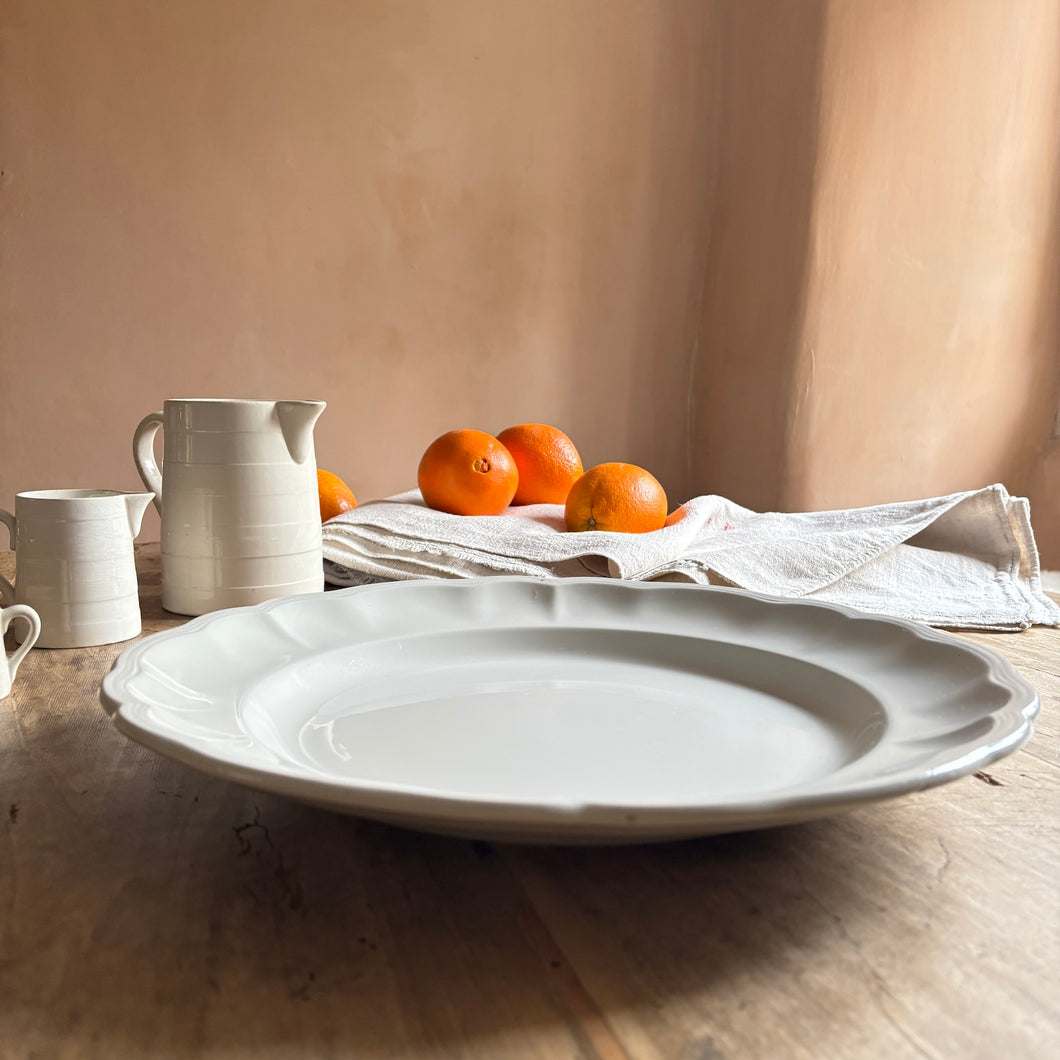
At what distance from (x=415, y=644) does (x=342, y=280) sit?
129cm

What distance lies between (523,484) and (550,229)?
35.8 inches

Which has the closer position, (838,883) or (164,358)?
(838,883)

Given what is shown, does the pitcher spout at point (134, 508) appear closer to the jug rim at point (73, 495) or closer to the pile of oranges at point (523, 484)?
the jug rim at point (73, 495)

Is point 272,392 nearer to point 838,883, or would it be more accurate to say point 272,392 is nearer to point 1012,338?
point 1012,338

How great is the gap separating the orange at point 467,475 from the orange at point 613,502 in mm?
84

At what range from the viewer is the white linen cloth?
79 cm

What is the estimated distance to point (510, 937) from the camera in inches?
10.8

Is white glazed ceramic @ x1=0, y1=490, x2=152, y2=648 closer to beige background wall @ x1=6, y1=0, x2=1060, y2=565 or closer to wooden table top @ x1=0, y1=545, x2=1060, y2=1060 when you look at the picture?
wooden table top @ x1=0, y1=545, x2=1060, y2=1060

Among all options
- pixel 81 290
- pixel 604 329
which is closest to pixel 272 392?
pixel 81 290

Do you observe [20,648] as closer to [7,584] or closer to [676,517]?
[7,584]

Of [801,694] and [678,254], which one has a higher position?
[678,254]

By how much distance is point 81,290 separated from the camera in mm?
1524

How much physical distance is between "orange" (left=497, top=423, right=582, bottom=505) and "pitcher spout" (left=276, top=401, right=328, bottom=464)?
37 centimetres

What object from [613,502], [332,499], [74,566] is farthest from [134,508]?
[613,502]
